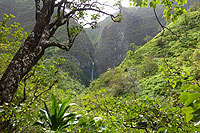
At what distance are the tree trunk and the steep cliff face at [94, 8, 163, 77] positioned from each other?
8328 cm

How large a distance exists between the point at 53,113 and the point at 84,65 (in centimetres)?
8312

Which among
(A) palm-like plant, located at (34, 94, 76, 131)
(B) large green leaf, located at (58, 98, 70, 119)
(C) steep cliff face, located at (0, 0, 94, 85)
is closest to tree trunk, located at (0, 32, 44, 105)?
(A) palm-like plant, located at (34, 94, 76, 131)

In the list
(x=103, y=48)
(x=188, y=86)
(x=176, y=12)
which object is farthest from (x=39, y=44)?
(x=103, y=48)

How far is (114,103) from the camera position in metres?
3.46

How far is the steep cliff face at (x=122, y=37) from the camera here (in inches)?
3430

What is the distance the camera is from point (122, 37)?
93.1 meters

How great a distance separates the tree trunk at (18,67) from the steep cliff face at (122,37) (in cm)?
8328

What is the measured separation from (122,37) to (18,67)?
311 ft

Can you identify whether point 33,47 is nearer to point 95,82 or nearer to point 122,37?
point 95,82

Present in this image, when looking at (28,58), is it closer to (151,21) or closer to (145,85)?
(145,85)

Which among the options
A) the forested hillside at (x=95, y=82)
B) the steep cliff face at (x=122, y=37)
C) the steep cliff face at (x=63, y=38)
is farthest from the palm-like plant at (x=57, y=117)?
the steep cliff face at (x=122, y=37)

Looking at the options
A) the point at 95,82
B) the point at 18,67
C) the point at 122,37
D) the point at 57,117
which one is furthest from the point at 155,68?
the point at 122,37

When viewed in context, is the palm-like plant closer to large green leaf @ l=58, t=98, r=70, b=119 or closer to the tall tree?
large green leaf @ l=58, t=98, r=70, b=119

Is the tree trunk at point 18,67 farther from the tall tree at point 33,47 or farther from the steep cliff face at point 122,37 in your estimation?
the steep cliff face at point 122,37
